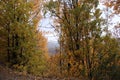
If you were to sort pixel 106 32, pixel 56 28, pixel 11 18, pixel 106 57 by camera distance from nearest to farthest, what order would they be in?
pixel 106 57 < pixel 106 32 < pixel 11 18 < pixel 56 28

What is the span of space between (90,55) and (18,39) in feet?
23.1

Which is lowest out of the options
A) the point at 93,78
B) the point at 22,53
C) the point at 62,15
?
the point at 93,78

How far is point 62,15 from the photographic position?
87.5ft

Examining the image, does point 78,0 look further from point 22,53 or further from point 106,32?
point 22,53

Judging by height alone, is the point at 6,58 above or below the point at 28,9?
below

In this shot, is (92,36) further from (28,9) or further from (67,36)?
(28,9)

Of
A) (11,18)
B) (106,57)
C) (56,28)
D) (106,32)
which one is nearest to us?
(106,57)

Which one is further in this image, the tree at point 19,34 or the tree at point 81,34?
the tree at point 19,34

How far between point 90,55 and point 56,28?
243 inches

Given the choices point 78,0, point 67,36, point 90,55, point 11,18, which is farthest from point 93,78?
point 11,18

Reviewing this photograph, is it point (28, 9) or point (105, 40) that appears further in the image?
point (28, 9)

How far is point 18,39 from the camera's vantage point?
2655 centimetres

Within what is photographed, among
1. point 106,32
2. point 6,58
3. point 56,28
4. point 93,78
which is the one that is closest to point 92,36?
point 106,32

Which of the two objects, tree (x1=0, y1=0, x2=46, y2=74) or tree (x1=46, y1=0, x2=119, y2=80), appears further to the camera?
tree (x1=0, y1=0, x2=46, y2=74)
